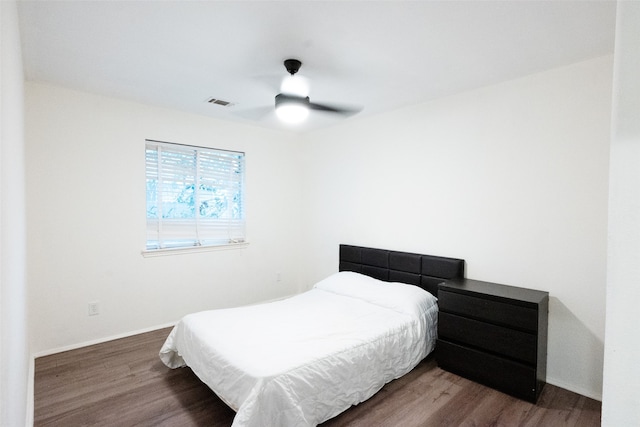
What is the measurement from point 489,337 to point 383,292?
0.96 m

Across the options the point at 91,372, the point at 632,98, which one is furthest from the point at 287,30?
the point at 91,372

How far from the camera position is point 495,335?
8.13 feet

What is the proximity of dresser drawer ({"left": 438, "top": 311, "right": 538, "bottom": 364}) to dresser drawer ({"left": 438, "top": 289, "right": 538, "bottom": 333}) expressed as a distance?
4 cm

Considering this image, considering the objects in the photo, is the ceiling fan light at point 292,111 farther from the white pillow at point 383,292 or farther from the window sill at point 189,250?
the window sill at point 189,250

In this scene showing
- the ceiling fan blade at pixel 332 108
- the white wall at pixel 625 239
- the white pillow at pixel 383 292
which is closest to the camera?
the white wall at pixel 625 239

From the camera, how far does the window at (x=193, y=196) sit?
12.0 feet

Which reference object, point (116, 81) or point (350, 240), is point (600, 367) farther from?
point (116, 81)

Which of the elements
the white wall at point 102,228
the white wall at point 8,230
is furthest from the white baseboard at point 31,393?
the white wall at point 8,230

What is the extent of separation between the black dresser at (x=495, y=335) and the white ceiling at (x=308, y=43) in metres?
1.79

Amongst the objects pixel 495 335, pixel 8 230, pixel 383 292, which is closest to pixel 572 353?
pixel 495 335

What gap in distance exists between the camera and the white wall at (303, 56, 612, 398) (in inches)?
94.5

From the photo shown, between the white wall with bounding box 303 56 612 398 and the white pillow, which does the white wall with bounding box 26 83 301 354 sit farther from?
the white wall with bounding box 303 56 612 398

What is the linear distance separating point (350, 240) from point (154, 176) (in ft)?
8.15

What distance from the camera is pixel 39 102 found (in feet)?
9.62
